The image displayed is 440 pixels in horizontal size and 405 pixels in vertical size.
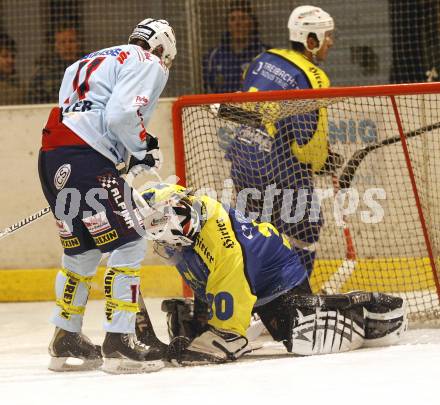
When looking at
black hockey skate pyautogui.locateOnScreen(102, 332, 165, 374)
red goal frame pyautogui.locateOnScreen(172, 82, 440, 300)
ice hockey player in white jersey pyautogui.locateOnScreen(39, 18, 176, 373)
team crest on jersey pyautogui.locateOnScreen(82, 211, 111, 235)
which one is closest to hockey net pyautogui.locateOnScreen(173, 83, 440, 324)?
red goal frame pyautogui.locateOnScreen(172, 82, 440, 300)

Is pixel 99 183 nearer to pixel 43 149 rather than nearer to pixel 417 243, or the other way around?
pixel 43 149

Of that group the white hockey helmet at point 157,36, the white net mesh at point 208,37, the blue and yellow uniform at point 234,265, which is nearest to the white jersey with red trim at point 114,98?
the white hockey helmet at point 157,36

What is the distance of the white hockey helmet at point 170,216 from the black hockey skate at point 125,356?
386mm

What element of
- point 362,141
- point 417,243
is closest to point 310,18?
point 362,141

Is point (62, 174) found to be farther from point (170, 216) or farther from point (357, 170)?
point (357, 170)

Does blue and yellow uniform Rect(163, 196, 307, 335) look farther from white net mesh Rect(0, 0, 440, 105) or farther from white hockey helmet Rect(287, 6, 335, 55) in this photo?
white net mesh Rect(0, 0, 440, 105)

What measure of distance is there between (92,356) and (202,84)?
2866 mm

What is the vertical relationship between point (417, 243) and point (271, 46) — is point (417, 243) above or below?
below

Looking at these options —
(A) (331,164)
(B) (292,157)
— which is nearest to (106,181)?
(B) (292,157)

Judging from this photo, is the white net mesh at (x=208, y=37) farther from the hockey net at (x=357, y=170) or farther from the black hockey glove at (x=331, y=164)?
the black hockey glove at (x=331, y=164)

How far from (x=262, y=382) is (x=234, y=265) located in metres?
0.60

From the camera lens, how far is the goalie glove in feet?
12.2

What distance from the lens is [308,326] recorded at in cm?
383

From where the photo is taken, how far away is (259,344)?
13.8 ft
